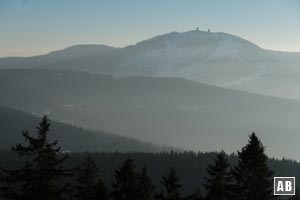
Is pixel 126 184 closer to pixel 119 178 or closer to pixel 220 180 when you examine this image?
pixel 119 178

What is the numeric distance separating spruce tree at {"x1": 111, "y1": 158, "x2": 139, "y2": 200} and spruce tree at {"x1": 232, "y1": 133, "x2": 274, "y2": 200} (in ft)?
20.9

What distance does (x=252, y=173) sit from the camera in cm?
3238

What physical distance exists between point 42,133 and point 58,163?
5.28 ft

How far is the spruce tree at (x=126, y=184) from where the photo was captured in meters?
28.2

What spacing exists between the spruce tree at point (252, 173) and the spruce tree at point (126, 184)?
6383 millimetres

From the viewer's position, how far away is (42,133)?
27.2 metres

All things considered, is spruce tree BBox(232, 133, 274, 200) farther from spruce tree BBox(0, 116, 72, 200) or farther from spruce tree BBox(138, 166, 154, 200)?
spruce tree BBox(0, 116, 72, 200)

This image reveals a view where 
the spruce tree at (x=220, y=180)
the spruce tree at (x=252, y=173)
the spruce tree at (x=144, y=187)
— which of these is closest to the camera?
the spruce tree at (x=144, y=187)

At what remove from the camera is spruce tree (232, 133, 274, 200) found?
31812 millimetres

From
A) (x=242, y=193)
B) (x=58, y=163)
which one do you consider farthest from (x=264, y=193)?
(x=58, y=163)

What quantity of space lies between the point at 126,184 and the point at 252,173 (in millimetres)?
7923

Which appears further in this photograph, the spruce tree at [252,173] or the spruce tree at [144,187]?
the spruce tree at [252,173]

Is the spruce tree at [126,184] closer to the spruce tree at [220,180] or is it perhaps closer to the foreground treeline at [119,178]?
the foreground treeline at [119,178]

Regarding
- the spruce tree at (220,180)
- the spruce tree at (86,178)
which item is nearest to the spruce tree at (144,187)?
the spruce tree at (220,180)
